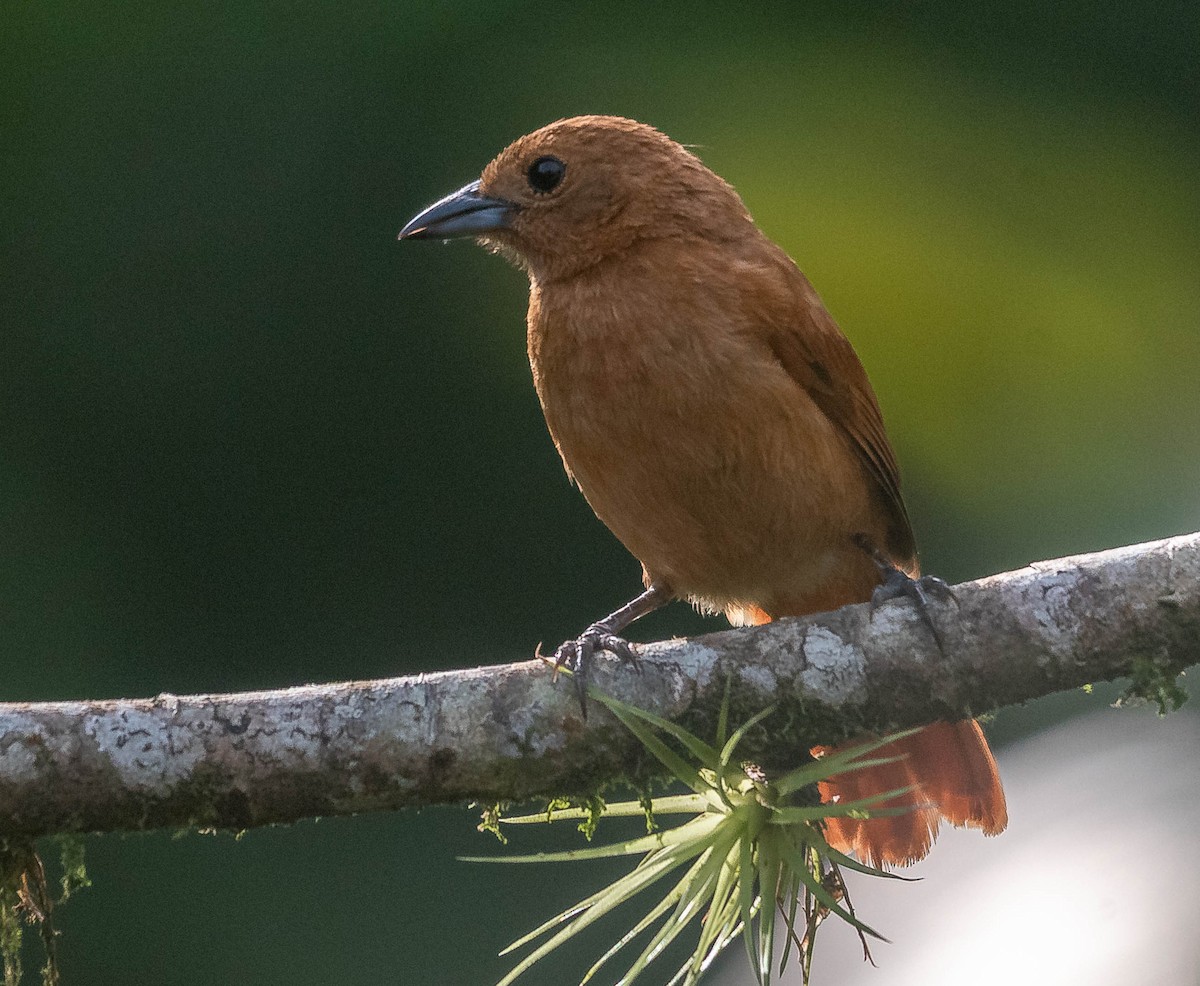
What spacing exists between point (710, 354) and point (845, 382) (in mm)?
486

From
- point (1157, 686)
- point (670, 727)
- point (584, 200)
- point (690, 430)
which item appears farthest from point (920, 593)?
point (584, 200)

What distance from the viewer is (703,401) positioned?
3193 mm

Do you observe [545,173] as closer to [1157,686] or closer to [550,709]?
[550,709]

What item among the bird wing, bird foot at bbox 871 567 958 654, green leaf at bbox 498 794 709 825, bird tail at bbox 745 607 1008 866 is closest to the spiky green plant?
green leaf at bbox 498 794 709 825

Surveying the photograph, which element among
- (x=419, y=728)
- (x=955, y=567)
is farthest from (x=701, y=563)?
(x=419, y=728)

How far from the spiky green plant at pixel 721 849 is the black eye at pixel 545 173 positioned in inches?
67.5

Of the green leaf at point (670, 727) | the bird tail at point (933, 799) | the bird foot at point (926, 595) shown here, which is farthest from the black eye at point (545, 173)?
the green leaf at point (670, 727)

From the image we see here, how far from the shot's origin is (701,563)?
11.4 feet

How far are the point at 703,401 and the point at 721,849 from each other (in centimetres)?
106

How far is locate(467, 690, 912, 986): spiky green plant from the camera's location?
2396mm

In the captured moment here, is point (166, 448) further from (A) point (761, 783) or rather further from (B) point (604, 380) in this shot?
(A) point (761, 783)

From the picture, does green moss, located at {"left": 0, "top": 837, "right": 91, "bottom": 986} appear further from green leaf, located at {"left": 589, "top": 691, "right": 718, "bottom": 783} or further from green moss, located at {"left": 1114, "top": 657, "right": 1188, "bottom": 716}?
green moss, located at {"left": 1114, "top": 657, "right": 1188, "bottom": 716}

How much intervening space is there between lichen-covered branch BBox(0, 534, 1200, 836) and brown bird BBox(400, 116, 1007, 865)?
1.31 ft

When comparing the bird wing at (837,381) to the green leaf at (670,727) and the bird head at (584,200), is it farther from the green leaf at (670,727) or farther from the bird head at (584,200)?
the green leaf at (670,727)
